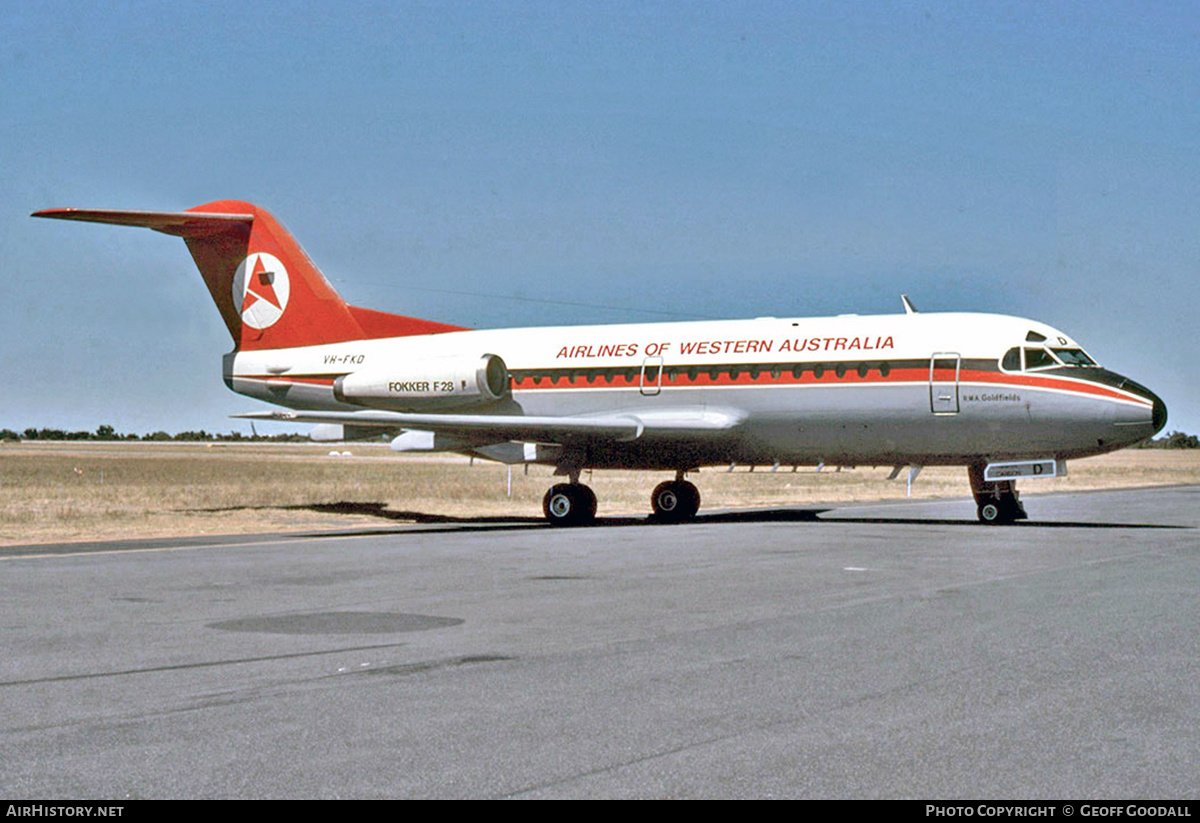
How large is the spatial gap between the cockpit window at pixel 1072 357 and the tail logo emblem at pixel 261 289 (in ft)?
61.8

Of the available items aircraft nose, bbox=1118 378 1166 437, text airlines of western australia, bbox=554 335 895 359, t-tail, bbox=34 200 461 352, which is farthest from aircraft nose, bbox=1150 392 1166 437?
t-tail, bbox=34 200 461 352

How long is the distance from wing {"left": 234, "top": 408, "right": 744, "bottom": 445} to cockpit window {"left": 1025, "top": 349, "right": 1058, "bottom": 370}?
19.5 ft

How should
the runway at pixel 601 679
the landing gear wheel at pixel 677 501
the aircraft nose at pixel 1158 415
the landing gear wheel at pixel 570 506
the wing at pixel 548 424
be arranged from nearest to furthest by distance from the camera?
the runway at pixel 601 679, the aircraft nose at pixel 1158 415, the wing at pixel 548 424, the landing gear wheel at pixel 570 506, the landing gear wheel at pixel 677 501

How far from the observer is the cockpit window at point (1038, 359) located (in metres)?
24.9

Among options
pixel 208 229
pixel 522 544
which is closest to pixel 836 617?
pixel 522 544

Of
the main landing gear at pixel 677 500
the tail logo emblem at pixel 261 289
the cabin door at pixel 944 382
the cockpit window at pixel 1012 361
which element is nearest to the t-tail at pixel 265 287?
the tail logo emblem at pixel 261 289

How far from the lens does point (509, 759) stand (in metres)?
6.09

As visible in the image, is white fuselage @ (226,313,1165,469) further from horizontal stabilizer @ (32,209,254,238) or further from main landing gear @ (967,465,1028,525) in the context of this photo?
horizontal stabilizer @ (32,209,254,238)

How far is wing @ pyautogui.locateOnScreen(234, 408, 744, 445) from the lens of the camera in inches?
1037

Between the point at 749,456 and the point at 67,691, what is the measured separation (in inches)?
848

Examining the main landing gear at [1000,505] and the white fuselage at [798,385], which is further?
the main landing gear at [1000,505]

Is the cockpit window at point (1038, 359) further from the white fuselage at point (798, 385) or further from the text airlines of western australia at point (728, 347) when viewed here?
the text airlines of western australia at point (728, 347)

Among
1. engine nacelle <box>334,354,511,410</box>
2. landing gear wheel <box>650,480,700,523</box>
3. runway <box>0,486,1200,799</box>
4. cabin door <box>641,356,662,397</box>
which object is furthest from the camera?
landing gear wheel <box>650,480,700,523</box>

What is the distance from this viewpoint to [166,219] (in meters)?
31.9
